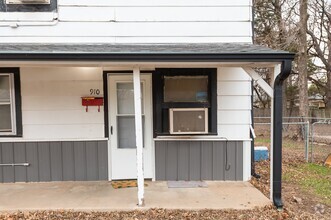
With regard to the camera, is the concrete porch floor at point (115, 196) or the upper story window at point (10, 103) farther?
the upper story window at point (10, 103)

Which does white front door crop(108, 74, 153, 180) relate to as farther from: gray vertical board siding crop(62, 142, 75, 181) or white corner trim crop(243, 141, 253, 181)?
white corner trim crop(243, 141, 253, 181)

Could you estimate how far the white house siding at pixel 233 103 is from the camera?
5148mm

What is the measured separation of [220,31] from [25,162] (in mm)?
4405

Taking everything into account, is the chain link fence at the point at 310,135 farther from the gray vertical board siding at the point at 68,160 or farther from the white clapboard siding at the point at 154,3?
the gray vertical board siding at the point at 68,160

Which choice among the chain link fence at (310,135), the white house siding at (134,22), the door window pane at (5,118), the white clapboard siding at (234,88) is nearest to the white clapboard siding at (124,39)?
the white house siding at (134,22)

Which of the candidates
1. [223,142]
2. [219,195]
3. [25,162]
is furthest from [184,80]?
[25,162]

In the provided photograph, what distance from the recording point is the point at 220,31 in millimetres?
5156

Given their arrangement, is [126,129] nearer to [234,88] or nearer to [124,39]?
[124,39]

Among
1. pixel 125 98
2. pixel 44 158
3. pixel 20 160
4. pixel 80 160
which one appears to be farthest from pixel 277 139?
pixel 20 160

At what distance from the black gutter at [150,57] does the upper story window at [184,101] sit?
4.11 feet

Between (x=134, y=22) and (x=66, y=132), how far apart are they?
243 centimetres

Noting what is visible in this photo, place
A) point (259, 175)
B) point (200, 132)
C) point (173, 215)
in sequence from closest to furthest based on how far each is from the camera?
1. point (173, 215)
2. point (200, 132)
3. point (259, 175)

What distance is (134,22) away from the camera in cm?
512

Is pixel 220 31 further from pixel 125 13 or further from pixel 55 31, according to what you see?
pixel 55 31
